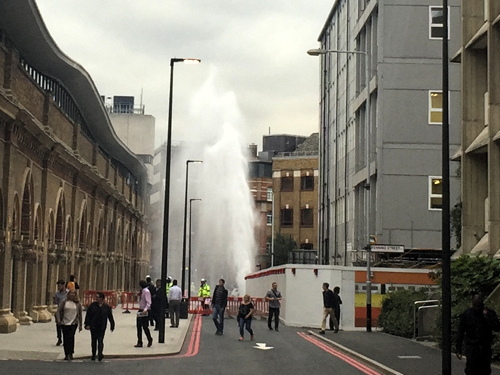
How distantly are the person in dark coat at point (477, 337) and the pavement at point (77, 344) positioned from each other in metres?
10.0

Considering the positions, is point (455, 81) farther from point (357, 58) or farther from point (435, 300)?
point (435, 300)

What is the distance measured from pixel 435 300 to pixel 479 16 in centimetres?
867

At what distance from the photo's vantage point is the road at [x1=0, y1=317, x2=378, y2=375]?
2023 centimetres

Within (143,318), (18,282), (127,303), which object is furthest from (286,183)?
(143,318)

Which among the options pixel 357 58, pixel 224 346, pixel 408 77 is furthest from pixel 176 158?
pixel 224 346

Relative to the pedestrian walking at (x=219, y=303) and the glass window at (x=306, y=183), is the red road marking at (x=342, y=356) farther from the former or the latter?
the glass window at (x=306, y=183)

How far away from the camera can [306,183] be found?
111 metres

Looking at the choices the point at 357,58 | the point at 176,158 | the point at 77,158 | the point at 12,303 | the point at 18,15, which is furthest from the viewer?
the point at 176,158

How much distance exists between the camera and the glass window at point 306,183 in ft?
362

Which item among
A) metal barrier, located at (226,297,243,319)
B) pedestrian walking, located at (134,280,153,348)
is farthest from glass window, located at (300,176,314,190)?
pedestrian walking, located at (134,280,153,348)

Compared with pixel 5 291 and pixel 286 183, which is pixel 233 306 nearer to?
pixel 5 291

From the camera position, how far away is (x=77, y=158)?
46.9m

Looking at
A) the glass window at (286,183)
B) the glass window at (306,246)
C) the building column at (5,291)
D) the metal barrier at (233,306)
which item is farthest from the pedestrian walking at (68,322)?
the glass window at (286,183)

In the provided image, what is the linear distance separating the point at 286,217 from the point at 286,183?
377 centimetres
